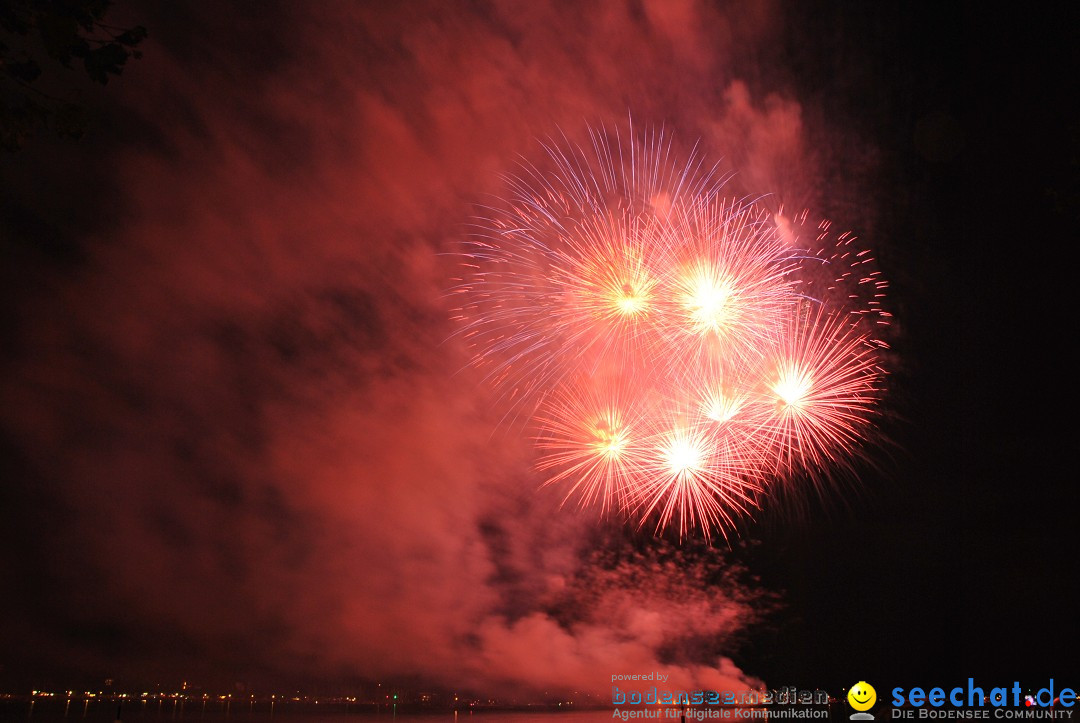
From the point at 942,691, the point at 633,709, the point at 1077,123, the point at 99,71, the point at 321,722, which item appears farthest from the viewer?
the point at 633,709

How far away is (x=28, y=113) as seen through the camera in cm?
665

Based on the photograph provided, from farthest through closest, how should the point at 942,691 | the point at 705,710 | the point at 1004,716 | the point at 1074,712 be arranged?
the point at 705,710 < the point at 942,691 < the point at 1004,716 < the point at 1074,712

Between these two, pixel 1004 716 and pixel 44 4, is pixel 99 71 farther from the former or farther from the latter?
pixel 1004 716

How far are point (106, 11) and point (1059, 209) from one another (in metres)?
11.3

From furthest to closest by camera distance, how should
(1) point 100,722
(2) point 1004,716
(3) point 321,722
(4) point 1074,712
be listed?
(3) point 321,722
(1) point 100,722
(2) point 1004,716
(4) point 1074,712

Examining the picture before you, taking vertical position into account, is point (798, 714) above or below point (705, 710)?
above

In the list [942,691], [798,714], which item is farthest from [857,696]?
[798,714]

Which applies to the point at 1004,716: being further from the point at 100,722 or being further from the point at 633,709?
the point at 633,709

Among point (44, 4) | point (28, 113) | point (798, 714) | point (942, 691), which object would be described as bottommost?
point (798, 714)

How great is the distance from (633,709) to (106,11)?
588ft

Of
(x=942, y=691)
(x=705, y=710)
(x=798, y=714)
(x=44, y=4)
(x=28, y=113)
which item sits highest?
(x=44, y=4)

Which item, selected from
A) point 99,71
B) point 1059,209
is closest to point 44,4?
point 99,71

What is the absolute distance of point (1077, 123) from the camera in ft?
26.7

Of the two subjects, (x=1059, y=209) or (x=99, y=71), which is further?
(x=1059, y=209)
